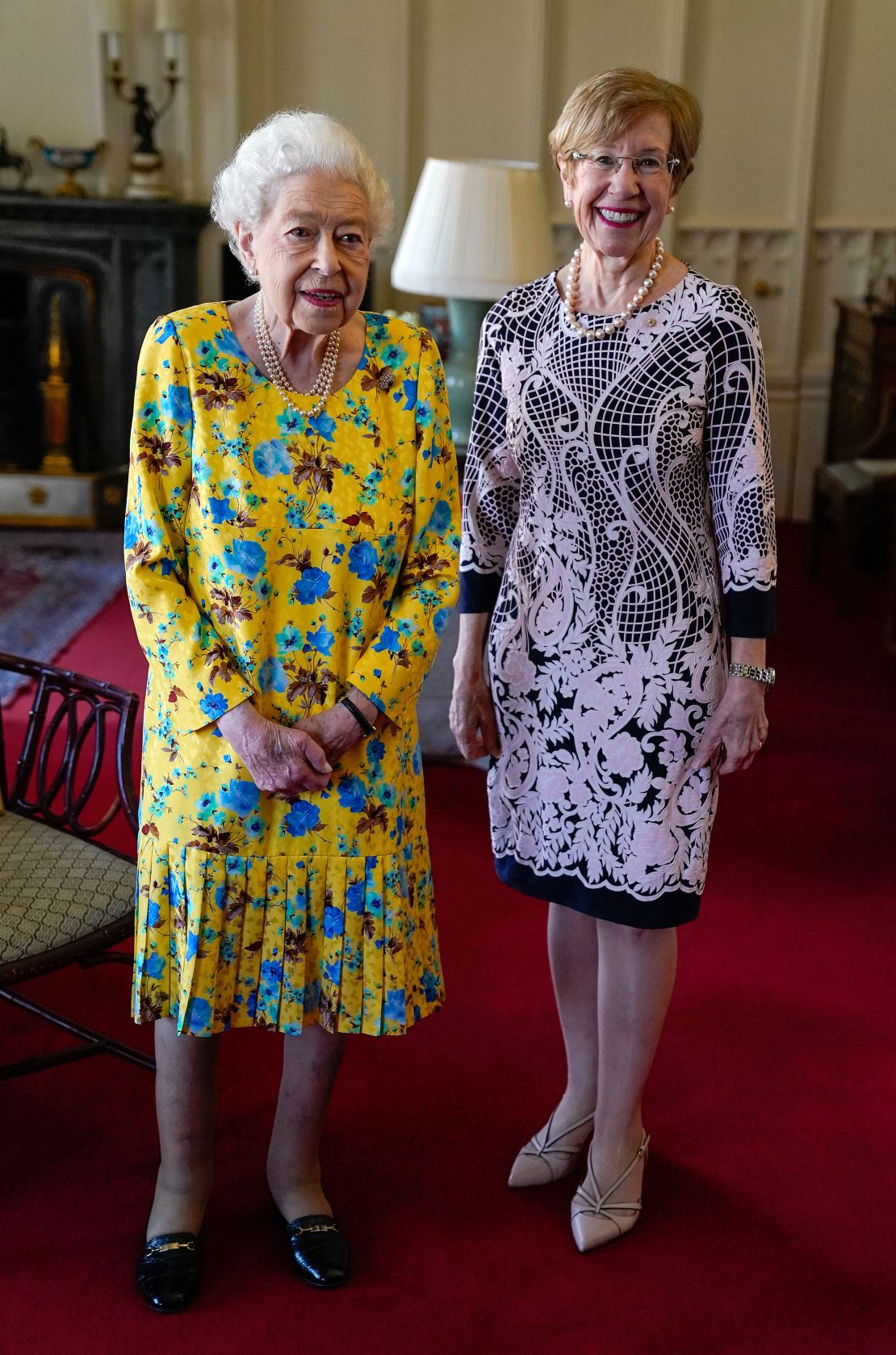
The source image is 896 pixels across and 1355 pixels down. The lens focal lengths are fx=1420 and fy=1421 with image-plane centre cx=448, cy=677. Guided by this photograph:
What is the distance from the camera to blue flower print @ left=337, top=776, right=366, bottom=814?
1871 mm

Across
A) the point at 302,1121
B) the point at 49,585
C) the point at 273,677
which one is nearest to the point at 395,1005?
the point at 302,1121

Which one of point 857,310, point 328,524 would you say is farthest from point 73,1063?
point 857,310

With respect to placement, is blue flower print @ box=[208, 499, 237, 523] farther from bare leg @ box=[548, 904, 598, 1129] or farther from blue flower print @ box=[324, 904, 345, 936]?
bare leg @ box=[548, 904, 598, 1129]

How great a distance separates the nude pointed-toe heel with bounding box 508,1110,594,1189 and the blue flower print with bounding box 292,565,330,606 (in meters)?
1.00

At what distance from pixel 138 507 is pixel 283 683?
0.29 meters

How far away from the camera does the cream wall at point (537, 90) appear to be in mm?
6379

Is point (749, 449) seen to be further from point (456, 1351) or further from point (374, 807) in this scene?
point (456, 1351)

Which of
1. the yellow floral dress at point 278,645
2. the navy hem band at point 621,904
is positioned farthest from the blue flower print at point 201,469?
the navy hem band at point 621,904

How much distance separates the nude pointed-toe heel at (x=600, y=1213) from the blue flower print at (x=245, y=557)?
1.06 metres

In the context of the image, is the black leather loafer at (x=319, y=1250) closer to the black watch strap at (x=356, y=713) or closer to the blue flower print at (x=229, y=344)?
the black watch strap at (x=356, y=713)

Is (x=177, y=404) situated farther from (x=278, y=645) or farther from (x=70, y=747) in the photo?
(x=70, y=747)

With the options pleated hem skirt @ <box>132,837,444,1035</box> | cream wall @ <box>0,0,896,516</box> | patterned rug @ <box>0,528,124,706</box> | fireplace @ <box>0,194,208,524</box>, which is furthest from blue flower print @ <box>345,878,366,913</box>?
cream wall @ <box>0,0,896,516</box>

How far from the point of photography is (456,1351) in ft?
6.30

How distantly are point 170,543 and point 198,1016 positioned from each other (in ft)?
→ 2.04
